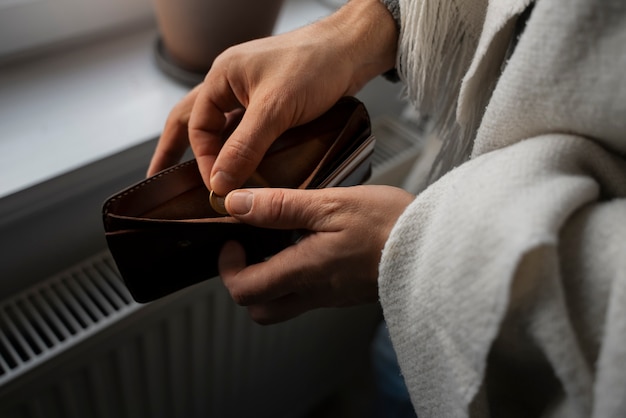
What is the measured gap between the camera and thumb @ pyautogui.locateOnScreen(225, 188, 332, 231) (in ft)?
1.39

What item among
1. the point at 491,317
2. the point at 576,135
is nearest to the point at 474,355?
the point at 491,317

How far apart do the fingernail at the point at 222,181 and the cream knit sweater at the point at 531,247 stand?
0.13 metres

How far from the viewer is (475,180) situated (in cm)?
38

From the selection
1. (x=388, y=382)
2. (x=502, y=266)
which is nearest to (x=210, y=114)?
(x=502, y=266)

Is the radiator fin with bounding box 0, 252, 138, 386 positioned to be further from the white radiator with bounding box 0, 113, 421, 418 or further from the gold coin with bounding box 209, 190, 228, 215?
the gold coin with bounding box 209, 190, 228, 215

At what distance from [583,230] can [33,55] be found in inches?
24.1

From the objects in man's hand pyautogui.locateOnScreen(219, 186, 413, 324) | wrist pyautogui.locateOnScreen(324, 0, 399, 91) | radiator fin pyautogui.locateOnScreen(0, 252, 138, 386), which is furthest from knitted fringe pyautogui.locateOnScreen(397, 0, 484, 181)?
radiator fin pyautogui.locateOnScreen(0, 252, 138, 386)

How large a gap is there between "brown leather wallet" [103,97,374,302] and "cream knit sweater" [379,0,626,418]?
101 mm

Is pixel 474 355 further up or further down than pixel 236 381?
further up

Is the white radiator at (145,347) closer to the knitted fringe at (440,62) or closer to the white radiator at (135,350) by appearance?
the white radiator at (135,350)

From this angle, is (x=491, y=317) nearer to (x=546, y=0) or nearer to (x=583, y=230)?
(x=583, y=230)

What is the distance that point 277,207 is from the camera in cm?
43

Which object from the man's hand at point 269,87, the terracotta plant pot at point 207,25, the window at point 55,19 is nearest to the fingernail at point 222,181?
the man's hand at point 269,87

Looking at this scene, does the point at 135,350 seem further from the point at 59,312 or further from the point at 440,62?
the point at 440,62
